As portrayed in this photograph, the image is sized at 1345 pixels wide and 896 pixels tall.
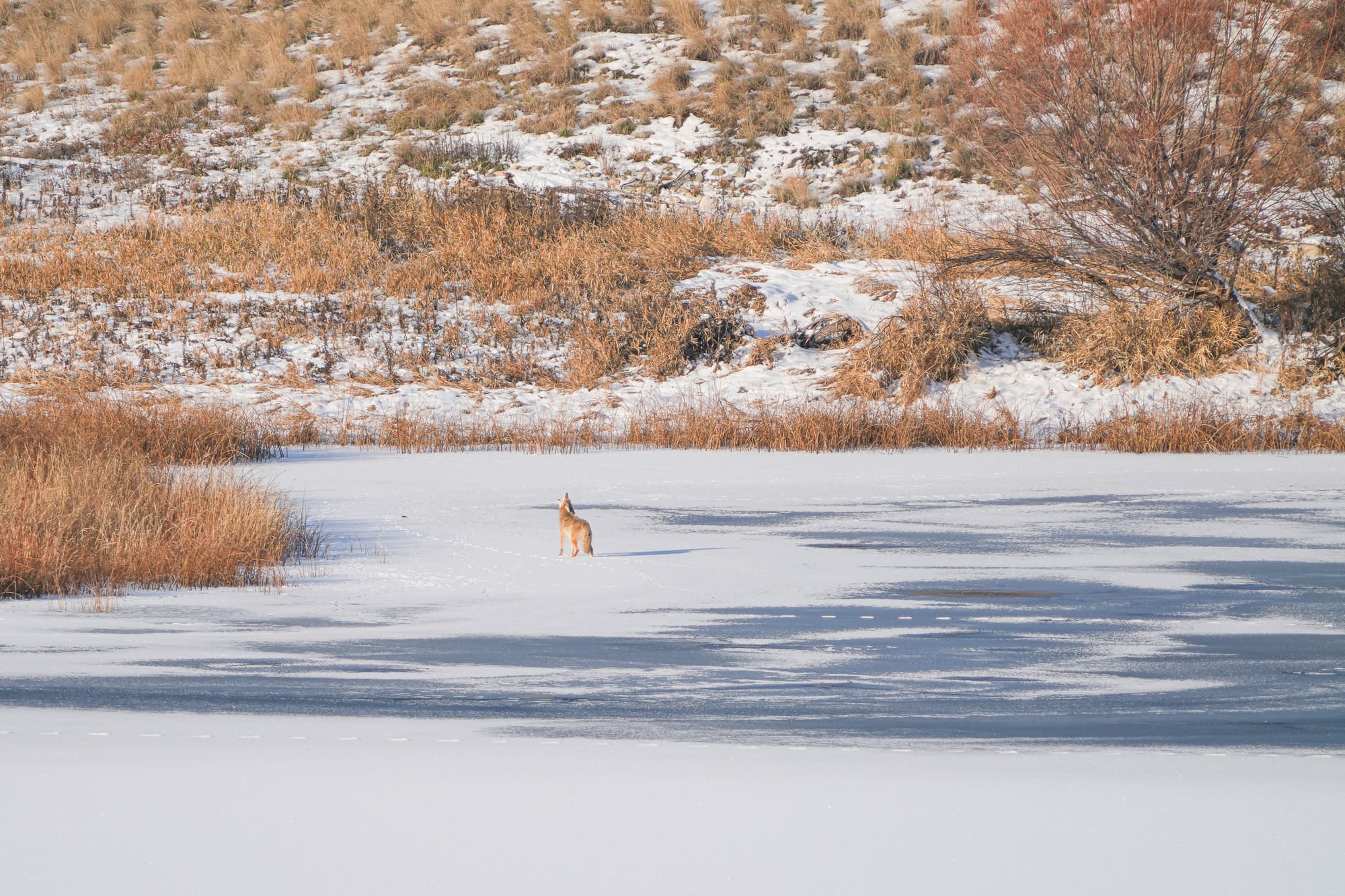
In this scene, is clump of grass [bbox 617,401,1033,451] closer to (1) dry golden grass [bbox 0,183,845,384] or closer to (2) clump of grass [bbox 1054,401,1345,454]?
(2) clump of grass [bbox 1054,401,1345,454]

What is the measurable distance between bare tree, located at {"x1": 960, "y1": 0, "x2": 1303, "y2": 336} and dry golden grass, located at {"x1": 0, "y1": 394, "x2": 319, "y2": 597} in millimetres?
12105

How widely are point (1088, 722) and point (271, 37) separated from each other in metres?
32.3

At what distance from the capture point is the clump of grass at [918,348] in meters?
18.5

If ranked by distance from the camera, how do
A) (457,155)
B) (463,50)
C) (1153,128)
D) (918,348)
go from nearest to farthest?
(1153,128) → (918,348) → (457,155) → (463,50)

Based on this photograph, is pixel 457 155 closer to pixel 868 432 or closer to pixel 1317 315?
pixel 868 432

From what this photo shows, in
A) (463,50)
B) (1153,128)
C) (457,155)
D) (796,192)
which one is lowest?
(1153,128)

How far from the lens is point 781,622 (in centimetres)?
728

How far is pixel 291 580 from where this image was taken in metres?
8.42

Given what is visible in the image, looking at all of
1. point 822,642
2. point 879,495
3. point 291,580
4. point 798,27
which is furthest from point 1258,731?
point 798,27

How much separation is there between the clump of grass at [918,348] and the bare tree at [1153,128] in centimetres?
168

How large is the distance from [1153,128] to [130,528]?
13.9 m

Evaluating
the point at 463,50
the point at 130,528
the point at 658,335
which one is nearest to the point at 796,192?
the point at 658,335

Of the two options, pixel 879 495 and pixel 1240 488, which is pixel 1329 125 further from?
pixel 879 495

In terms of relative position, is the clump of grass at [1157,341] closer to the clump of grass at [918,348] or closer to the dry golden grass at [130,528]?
the clump of grass at [918,348]
